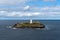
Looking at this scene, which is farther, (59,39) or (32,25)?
(32,25)

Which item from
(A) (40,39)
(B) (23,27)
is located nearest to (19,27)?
(B) (23,27)

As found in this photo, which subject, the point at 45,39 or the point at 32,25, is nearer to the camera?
the point at 45,39

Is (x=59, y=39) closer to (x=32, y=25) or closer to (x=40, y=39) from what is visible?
(x=40, y=39)

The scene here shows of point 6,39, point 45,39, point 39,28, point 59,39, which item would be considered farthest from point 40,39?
point 39,28

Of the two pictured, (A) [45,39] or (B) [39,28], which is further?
(B) [39,28]

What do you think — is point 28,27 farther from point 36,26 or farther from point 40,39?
point 40,39

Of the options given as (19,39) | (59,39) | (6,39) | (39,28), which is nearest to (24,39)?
(19,39)

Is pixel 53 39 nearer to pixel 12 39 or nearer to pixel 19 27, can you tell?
pixel 12 39
